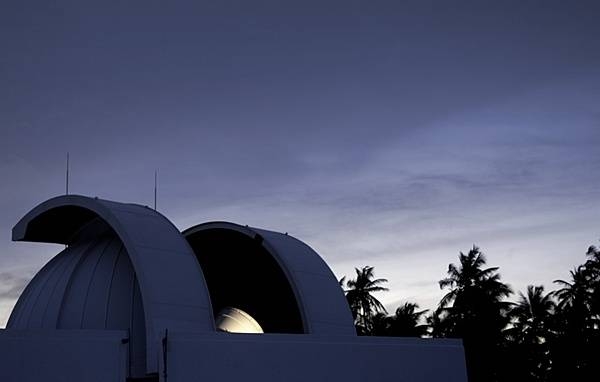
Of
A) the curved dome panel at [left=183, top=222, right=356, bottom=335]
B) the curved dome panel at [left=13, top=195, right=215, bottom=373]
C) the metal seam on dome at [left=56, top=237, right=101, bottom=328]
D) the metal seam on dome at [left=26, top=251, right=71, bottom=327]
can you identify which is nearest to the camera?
the curved dome panel at [left=13, top=195, right=215, bottom=373]

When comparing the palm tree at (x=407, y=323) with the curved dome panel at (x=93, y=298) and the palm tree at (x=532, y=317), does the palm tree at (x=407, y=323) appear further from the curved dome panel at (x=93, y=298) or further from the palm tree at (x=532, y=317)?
the curved dome panel at (x=93, y=298)

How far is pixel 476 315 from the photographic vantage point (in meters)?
48.5

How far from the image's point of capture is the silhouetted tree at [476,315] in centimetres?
4697

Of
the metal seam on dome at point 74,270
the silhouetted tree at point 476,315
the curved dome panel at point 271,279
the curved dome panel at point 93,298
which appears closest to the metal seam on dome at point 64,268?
the curved dome panel at point 93,298

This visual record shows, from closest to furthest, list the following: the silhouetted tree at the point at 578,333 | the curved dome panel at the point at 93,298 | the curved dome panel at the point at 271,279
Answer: the curved dome panel at the point at 93,298 < the curved dome panel at the point at 271,279 < the silhouetted tree at the point at 578,333

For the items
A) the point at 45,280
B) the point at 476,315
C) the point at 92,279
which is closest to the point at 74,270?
the point at 92,279

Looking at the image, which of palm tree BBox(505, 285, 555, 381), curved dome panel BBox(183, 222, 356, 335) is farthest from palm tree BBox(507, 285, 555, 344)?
curved dome panel BBox(183, 222, 356, 335)

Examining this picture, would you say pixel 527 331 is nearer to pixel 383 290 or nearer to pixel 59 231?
pixel 383 290

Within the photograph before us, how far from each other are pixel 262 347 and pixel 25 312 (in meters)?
6.58

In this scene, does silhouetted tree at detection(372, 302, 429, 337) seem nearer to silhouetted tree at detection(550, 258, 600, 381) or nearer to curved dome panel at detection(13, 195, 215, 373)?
silhouetted tree at detection(550, 258, 600, 381)

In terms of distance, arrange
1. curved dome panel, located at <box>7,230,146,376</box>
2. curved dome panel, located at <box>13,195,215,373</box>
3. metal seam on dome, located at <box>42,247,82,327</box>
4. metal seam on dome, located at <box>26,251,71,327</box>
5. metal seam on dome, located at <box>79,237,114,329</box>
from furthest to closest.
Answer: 1. metal seam on dome, located at <box>26,251,71,327</box>
2. metal seam on dome, located at <box>42,247,82,327</box>
3. metal seam on dome, located at <box>79,237,114,329</box>
4. curved dome panel, located at <box>7,230,146,376</box>
5. curved dome panel, located at <box>13,195,215,373</box>

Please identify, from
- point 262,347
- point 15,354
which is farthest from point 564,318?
point 15,354

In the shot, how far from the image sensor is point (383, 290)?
61312 mm

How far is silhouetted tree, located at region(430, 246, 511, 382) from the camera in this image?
47.0 metres
